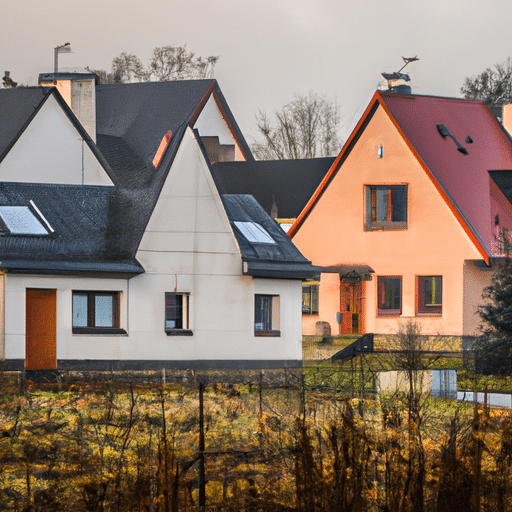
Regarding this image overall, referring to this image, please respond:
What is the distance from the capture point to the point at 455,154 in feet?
142

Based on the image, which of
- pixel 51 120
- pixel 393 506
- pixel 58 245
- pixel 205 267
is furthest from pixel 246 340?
pixel 393 506

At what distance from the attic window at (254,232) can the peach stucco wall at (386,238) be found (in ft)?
22.1

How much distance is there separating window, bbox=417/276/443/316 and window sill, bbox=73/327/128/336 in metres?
11.9

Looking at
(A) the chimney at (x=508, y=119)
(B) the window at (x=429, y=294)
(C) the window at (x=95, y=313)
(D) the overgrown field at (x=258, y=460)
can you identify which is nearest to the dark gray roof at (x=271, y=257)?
(C) the window at (x=95, y=313)

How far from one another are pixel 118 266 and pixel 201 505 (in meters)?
14.0

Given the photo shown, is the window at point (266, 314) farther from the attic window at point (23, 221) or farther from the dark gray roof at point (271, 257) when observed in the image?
the attic window at point (23, 221)

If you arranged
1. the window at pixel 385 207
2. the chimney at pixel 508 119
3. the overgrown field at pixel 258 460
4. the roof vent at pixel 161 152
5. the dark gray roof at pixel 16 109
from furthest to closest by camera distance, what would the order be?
1. the chimney at pixel 508 119
2. the window at pixel 385 207
3. the roof vent at pixel 161 152
4. the dark gray roof at pixel 16 109
5. the overgrown field at pixel 258 460

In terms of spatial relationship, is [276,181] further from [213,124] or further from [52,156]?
[52,156]

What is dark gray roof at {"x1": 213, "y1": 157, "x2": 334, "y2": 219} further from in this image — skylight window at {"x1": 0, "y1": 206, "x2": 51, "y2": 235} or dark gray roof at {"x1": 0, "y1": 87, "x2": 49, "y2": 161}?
skylight window at {"x1": 0, "y1": 206, "x2": 51, "y2": 235}

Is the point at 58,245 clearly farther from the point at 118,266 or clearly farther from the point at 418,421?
the point at 418,421

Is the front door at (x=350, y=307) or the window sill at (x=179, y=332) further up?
the front door at (x=350, y=307)

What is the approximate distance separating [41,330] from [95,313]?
141 centimetres

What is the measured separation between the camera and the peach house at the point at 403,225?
41.2 metres

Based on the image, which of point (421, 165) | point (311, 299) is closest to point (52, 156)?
point (311, 299)
